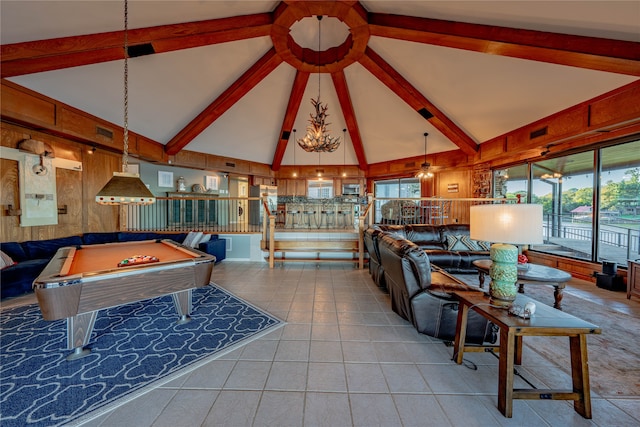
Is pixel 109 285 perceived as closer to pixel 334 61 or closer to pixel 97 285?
pixel 97 285

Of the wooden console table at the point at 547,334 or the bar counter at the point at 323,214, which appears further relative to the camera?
the bar counter at the point at 323,214

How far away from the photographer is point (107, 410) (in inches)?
66.2

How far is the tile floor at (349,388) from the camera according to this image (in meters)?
1.64

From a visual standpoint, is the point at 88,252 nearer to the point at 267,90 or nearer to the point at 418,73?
the point at 267,90

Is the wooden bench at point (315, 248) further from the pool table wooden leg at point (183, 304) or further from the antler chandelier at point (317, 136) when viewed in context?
the pool table wooden leg at point (183, 304)

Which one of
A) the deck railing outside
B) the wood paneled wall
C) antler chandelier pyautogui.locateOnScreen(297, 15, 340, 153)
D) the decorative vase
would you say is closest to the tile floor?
the decorative vase

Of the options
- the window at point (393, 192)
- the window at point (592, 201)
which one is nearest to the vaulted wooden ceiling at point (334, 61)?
the window at point (592, 201)

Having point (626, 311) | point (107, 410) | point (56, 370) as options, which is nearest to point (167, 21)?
point (56, 370)

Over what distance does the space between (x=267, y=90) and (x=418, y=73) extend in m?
3.75

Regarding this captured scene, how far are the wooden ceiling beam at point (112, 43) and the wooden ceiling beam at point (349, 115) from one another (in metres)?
2.35

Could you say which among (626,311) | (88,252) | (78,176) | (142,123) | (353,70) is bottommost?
(626,311)

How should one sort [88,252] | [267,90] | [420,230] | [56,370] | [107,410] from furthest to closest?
[267,90] → [420,230] → [88,252] → [56,370] → [107,410]

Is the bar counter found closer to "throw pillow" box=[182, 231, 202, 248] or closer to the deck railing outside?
"throw pillow" box=[182, 231, 202, 248]

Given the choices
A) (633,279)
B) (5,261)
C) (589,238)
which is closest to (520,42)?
(633,279)
